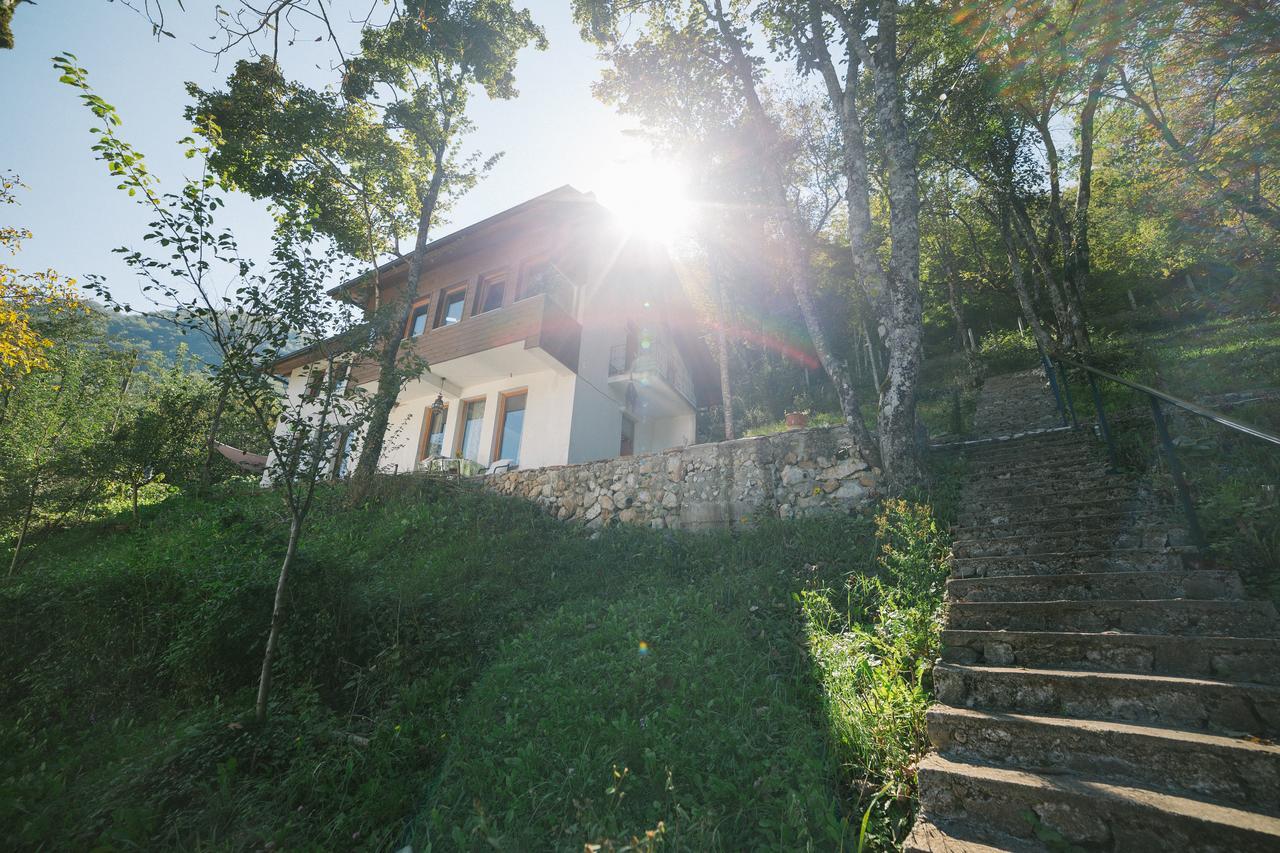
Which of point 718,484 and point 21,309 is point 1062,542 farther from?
point 21,309

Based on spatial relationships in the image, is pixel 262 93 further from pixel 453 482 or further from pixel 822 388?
pixel 822 388

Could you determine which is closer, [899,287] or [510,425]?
[899,287]

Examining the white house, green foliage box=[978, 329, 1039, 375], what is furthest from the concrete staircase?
green foliage box=[978, 329, 1039, 375]

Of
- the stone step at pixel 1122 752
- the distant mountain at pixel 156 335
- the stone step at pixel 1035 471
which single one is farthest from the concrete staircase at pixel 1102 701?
the distant mountain at pixel 156 335

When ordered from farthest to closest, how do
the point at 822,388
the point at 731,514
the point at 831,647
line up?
the point at 822,388 < the point at 731,514 < the point at 831,647

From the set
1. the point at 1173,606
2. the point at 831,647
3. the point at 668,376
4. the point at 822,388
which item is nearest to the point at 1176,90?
the point at 822,388

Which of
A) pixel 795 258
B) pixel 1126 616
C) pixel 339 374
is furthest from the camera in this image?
pixel 795 258

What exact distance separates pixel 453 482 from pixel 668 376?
339 inches

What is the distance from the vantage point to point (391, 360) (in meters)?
9.83

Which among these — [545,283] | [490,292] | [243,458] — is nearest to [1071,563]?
[545,283]

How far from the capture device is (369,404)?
5320mm

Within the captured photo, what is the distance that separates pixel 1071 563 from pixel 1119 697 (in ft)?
4.99

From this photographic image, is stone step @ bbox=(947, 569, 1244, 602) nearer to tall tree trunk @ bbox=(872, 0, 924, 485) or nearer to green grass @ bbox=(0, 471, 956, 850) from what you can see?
green grass @ bbox=(0, 471, 956, 850)

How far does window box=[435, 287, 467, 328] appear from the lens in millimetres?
14430
